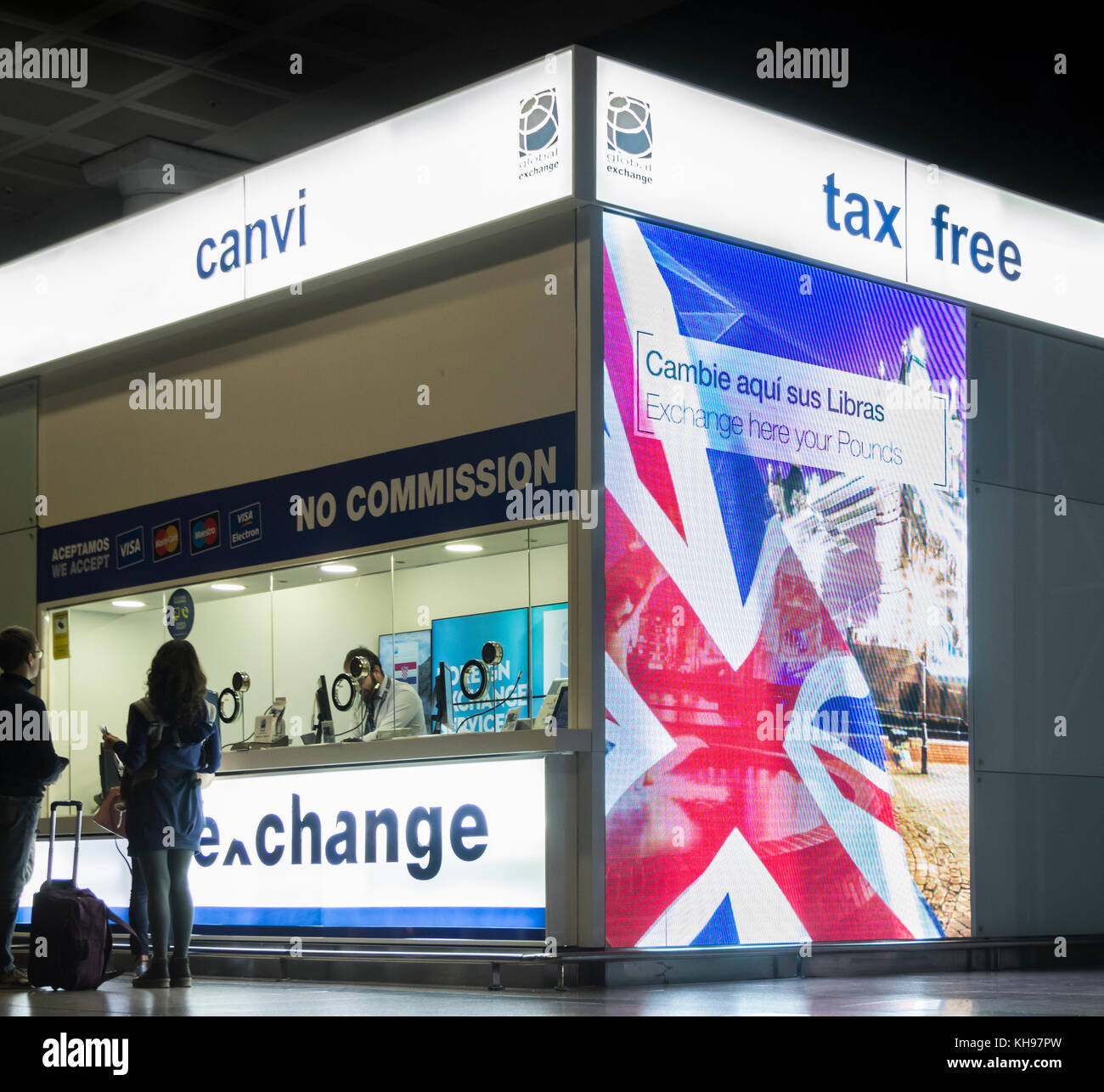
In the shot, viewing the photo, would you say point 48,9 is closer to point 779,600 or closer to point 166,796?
point 166,796

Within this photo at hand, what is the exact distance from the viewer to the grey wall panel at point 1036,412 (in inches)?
320

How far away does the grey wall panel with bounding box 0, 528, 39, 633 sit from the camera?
9508 millimetres

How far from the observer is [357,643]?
8.44 m

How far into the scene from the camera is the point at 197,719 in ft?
21.6

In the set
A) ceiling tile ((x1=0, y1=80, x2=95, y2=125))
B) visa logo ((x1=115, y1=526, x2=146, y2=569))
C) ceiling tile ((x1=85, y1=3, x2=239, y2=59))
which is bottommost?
visa logo ((x1=115, y1=526, x2=146, y2=569))

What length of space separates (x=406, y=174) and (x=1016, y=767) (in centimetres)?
406

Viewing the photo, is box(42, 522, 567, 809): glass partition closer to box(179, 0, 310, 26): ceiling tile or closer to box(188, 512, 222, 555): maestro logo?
box(188, 512, 222, 555): maestro logo

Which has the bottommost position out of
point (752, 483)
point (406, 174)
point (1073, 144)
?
point (752, 483)

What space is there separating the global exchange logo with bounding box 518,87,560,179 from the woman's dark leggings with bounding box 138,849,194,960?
10.1 ft

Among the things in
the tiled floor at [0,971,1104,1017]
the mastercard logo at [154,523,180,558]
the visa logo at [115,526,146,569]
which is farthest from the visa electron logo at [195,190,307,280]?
the tiled floor at [0,971,1104,1017]
